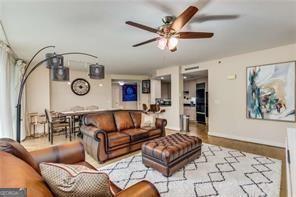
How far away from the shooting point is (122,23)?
8.81 feet

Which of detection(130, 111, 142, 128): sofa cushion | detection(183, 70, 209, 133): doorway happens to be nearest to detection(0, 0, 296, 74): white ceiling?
detection(130, 111, 142, 128): sofa cushion

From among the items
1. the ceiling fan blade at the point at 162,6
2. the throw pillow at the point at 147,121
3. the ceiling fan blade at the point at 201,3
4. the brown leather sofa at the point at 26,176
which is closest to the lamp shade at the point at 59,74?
the throw pillow at the point at 147,121

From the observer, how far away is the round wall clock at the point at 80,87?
7.22 metres

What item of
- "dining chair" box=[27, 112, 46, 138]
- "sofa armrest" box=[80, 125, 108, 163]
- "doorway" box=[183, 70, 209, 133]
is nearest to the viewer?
"sofa armrest" box=[80, 125, 108, 163]

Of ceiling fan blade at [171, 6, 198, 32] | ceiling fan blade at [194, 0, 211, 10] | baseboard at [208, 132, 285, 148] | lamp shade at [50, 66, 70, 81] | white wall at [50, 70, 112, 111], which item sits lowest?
baseboard at [208, 132, 285, 148]

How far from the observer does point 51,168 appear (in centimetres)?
118

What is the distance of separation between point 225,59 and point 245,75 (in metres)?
0.81

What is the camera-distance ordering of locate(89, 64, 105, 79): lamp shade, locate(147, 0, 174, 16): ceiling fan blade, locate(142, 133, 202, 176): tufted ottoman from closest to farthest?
locate(147, 0, 174, 16): ceiling fan blade → locate(142, 133, 202, 176): tufted ottoman → locate(89, 64, 105, 79): lamp shade

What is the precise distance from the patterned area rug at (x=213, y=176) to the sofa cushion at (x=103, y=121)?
953 mm

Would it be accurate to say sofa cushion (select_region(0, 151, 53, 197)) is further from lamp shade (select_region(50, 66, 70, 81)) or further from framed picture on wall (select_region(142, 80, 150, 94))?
framed picture on wall (select_region(142, 80, 150, 94))

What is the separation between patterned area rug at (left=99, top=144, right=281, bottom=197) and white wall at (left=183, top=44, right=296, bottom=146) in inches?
48.0

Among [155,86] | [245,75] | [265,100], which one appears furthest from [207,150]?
[155,86]

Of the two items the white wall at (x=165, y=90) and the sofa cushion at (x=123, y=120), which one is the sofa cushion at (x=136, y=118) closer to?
the sofa cushion at (x=123, y=120)

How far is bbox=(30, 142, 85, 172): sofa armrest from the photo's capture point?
2.00 meters
